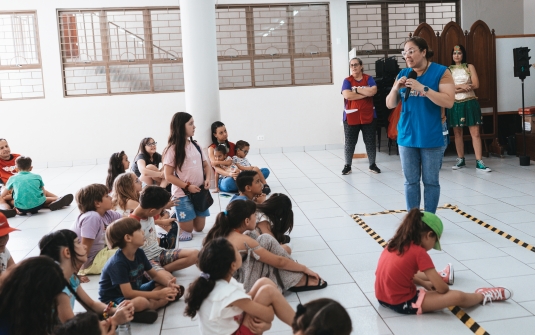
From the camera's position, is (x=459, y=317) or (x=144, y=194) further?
(x=144, y=194)

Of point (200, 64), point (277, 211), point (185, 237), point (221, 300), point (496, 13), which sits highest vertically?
point (496, 13)

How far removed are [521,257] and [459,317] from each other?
1.19 meters

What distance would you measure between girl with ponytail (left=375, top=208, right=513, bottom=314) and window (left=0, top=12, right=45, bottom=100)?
8.40 metres

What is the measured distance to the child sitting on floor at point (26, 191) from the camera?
20.3ft

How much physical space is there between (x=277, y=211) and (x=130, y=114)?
683 cm

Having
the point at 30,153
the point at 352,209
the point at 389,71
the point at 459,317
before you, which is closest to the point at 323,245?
the point at 352,209

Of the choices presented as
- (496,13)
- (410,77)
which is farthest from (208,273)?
(496,13)

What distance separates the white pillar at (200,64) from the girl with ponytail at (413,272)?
4296mm

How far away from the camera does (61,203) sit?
650cm

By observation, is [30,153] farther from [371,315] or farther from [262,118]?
[371,315]

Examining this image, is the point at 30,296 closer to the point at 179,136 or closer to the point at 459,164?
the point at 179,136

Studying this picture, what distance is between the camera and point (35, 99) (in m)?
9.84

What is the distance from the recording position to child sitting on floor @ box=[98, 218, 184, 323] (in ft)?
10.6

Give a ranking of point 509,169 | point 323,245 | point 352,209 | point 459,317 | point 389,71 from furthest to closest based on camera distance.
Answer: point 389,71, point 509,169, point 352,209, point 323,245, point 459,317
